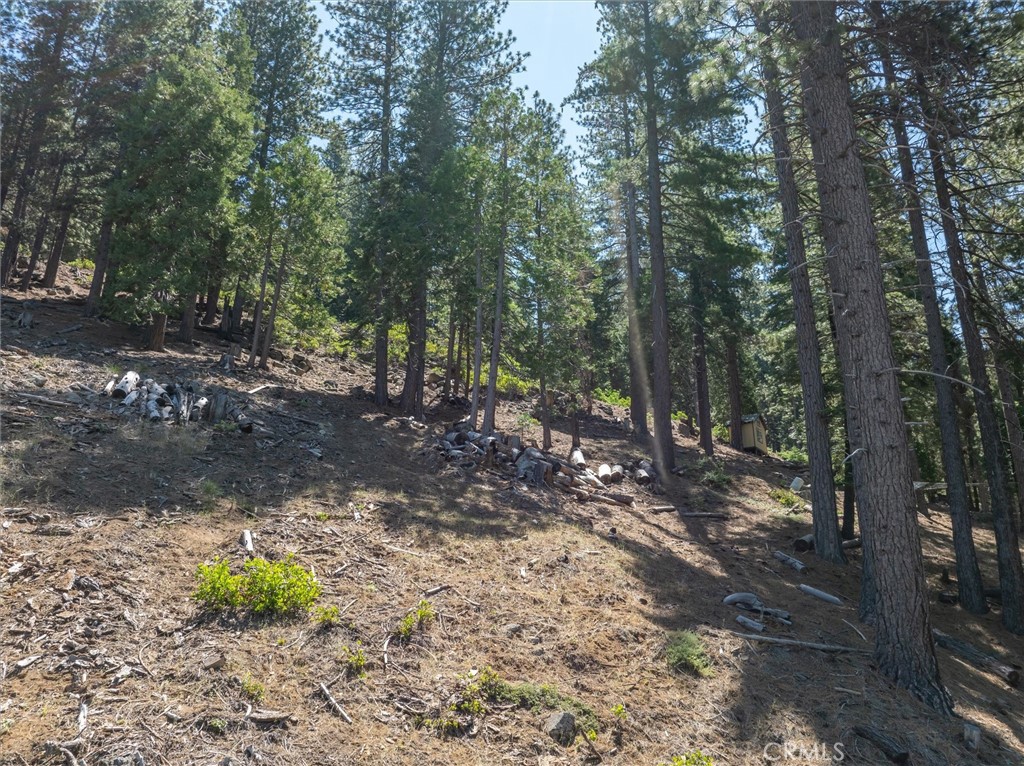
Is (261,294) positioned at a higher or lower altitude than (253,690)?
higher

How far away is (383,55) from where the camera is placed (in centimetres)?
2164

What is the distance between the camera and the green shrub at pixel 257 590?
6355 millimetres

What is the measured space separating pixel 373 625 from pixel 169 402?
815cm

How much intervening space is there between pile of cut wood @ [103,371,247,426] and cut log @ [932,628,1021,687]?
45.6 ft

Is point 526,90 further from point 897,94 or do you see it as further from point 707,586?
point 707,586

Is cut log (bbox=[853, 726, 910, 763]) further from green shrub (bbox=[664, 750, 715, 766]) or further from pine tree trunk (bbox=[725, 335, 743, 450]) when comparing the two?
pine tree trunk (bbox=[725, 335, 743, 450])

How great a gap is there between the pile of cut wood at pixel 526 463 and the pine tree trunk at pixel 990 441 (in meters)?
7.87

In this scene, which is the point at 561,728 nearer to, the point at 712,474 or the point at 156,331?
the point at 712,474

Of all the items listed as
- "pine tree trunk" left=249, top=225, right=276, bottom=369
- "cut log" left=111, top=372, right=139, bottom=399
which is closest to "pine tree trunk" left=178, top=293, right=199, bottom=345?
"pine tree trunk" left=249, top=225, right=276, bottom=369

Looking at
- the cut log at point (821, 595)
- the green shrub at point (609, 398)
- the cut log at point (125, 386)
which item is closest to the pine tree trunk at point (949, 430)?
the cut log at point (821, 595)

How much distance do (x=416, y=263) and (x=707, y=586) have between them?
1346 cm

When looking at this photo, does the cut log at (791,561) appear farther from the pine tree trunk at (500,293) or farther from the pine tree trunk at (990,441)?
the pine tree trunk at (500,293)

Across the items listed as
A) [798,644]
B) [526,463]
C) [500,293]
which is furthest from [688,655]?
[500,293]

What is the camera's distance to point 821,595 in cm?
1038
